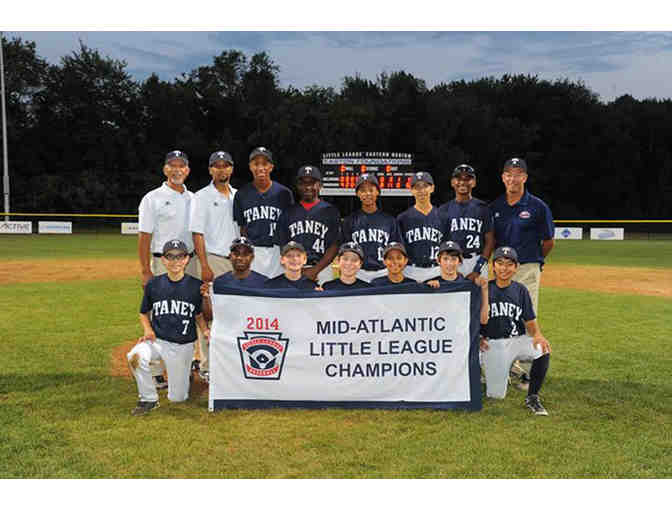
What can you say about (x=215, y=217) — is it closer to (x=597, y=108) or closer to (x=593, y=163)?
(x=593, y=163)

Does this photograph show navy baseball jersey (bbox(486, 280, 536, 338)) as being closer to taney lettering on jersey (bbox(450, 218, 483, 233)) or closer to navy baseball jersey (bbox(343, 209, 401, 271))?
taney lettering on jersey (bbox(450, 218, 483, 233))

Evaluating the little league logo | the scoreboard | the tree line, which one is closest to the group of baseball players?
the little league logo

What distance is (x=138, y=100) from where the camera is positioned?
49.8 m

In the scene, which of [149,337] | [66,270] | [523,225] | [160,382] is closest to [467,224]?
[523,225]

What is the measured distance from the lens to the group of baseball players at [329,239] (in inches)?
205

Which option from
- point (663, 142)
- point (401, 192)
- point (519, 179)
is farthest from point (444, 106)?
point (519, 179)

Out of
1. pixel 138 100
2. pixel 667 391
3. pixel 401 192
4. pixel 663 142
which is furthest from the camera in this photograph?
pixel 663 142

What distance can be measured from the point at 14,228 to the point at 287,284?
30.9 metres

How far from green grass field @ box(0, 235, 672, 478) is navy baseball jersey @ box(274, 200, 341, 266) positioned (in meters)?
1.69

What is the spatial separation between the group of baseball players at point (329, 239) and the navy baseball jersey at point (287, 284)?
0.01 metres

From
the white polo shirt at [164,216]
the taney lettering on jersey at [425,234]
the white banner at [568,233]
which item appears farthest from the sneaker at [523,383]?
the white banner at [568,233]

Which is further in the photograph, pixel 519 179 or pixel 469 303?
pixel 519 179

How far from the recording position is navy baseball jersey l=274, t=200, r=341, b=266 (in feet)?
18.6

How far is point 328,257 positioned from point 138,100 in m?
49.6
